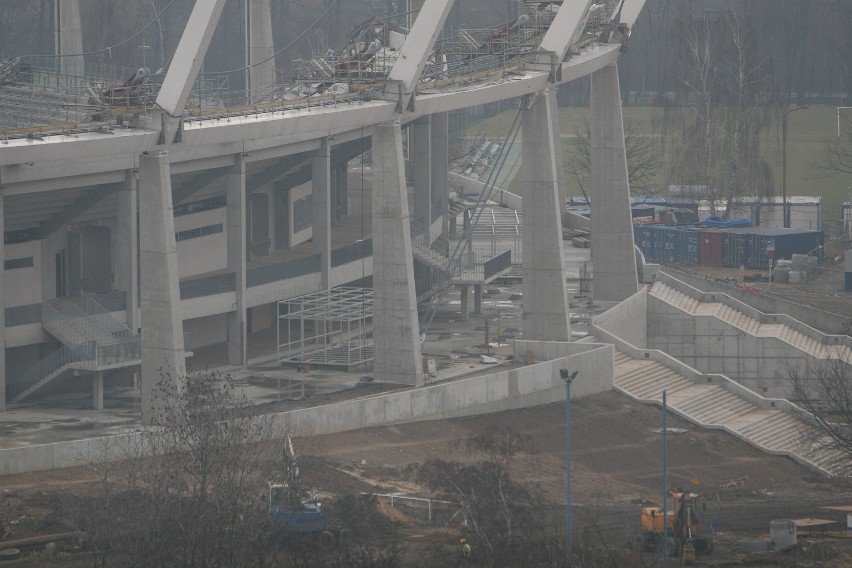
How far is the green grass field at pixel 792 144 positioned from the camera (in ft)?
321

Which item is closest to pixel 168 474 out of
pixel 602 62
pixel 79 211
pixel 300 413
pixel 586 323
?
pixel 300 413

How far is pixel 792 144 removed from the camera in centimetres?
10594

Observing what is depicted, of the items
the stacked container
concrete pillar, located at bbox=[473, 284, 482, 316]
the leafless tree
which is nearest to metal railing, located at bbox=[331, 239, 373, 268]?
concrete pillar, located at bbox=[473, 284, 482, 316]

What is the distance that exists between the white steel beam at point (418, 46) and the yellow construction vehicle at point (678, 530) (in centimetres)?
1458

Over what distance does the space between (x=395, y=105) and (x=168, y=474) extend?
16852 millimetres

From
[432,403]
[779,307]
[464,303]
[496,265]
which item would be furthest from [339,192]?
[432,403]

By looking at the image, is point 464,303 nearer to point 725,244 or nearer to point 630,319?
point 630,319

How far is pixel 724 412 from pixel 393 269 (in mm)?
12306

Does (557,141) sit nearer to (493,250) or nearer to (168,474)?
(493,250)

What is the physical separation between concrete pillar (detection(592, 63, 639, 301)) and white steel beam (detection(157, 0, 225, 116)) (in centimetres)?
2572

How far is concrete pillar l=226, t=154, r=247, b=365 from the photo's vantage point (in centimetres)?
5047

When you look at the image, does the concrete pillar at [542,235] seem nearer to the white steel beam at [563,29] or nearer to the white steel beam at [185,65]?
the white steel beam at [563,29]

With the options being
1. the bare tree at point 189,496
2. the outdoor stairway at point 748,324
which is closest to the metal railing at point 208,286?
the bare tree at point 189,496

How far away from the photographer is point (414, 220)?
63062mm
